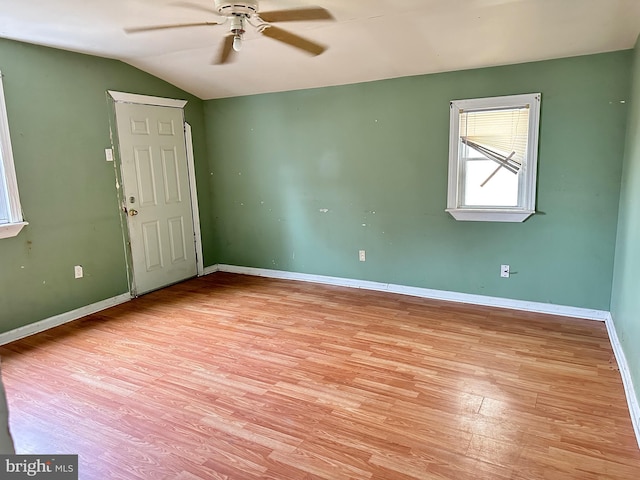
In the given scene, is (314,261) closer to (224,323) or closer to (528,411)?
(224,323)

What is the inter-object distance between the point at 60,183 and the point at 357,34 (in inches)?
112

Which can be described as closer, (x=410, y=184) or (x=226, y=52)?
(x=226, y=52)

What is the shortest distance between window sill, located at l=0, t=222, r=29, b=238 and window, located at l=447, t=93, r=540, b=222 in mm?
3690

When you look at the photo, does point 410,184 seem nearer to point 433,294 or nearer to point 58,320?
point 433,294

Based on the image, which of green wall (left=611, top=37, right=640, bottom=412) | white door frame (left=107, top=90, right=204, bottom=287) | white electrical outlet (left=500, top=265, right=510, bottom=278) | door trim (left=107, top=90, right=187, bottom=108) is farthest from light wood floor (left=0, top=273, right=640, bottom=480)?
door trim (left=107, top=90, right=187, bottom=108)

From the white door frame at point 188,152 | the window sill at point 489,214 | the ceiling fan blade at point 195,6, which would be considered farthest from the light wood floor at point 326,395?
the ceiling fan blade at point 195,6

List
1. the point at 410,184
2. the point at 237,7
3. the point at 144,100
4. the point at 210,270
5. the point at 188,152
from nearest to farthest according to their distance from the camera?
1. the point at 237,7
2. the point at 410,184
3. the point at 144,100
4. the point at 188,152
5. the point at 210,270

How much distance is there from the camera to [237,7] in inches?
92.7

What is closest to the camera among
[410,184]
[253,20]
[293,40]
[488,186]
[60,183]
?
[253,20]

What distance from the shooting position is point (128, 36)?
332 cm

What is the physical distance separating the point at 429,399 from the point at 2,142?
11.9 ft

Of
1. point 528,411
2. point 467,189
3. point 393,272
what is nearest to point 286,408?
point 528,411

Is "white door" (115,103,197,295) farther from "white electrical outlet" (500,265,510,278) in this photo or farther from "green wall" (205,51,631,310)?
"white electrical outlet" (500,265,510,278)

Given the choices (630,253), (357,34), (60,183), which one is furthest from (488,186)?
(60,183)
